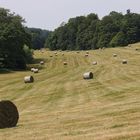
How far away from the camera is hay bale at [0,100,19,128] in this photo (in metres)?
21.4

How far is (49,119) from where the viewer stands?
22984 mm

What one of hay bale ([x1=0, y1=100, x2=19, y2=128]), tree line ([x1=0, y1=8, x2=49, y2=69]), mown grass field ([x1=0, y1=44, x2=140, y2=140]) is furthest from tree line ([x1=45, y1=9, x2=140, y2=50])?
hay bale ([x1=0, y1=100, x2=19, y2=128])

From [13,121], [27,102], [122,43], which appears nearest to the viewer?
[13,121]

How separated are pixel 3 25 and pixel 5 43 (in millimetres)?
3987

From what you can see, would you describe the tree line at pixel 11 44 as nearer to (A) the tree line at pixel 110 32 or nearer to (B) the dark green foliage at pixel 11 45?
(B) the dark green foliage at pixel 11 45

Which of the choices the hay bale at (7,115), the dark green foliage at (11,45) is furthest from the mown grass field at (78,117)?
the dark green foliage at (11,45)

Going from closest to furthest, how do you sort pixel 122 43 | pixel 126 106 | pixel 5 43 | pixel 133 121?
pixel 133 121
pixel 126 106
pixel 5 43
pixel 122 43

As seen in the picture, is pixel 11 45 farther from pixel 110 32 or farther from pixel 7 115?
pixel 110 32

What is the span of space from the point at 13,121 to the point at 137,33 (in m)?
144

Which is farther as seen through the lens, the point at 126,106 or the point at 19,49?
the point at 19,49

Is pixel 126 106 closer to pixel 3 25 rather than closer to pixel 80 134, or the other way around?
pixel 80 134

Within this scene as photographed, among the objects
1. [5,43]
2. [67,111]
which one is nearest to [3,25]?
[5,43]

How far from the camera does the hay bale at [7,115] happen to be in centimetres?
2141

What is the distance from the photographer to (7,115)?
850 inches
